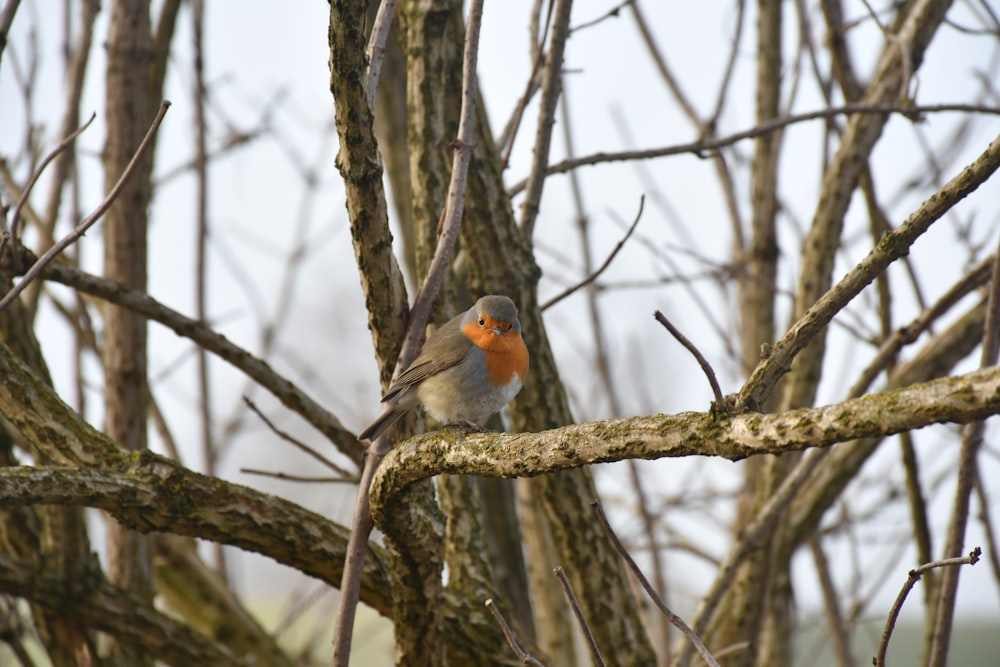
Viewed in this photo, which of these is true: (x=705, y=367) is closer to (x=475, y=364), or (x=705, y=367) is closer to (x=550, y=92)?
(x=475, y=364)

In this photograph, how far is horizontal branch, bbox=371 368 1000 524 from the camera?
46.9 inches

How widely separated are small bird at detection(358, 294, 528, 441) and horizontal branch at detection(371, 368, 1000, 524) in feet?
3.09

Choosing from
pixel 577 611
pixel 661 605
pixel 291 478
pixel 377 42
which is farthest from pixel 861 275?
pixel 291 478

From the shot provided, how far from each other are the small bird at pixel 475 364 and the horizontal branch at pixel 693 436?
0.94m

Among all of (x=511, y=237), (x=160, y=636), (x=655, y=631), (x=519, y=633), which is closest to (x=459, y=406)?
(x=511, y=237)

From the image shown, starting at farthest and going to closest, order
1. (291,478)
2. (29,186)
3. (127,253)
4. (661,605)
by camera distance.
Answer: (127,253)
(291,478)
(29,186)
(661,605)

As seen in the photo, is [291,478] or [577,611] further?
[291,478]

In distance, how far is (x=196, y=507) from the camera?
7.80 ft

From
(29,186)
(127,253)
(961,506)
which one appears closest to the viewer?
(29,186)

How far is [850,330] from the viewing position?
3688mm

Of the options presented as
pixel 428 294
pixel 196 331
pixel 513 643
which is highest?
pixel 196 331

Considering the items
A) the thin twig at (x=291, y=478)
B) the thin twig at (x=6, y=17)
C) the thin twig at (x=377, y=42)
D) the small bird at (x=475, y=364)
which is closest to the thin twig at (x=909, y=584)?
the thin twig at (x=377, y=42)

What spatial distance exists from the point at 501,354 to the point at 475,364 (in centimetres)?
10

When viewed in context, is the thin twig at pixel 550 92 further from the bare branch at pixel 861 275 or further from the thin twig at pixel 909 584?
the thin twig at pixel 909 584
